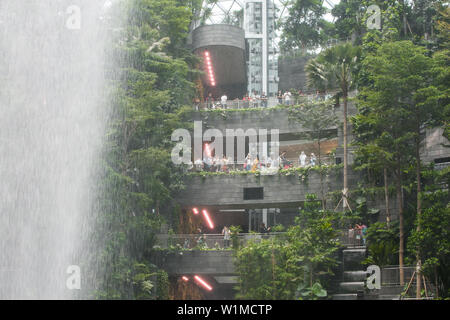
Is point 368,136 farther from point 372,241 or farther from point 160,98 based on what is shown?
point 160,98

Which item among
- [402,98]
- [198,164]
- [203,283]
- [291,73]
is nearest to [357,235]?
[402,98]

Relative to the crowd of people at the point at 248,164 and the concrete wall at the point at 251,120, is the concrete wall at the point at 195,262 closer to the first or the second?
the crowd of people at the point at 248,164

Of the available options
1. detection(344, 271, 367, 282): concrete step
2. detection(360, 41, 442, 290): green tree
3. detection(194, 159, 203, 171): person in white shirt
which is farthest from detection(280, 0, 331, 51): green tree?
detection(344, 271, 367, 282): concrete step

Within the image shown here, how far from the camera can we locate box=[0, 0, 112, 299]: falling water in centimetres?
2556

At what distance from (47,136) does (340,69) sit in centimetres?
1575

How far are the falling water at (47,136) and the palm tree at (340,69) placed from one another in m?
11.8

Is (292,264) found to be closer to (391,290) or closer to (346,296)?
(346,296)

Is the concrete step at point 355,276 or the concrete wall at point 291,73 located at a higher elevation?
the concrete wall at point 291,73

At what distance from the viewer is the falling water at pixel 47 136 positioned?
83.9 feet

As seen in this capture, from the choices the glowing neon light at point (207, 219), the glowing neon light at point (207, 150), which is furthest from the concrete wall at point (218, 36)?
the glowing neon light at point (207, 219)

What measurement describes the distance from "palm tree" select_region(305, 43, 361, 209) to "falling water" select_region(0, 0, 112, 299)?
465 inches

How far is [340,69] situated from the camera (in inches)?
1350
